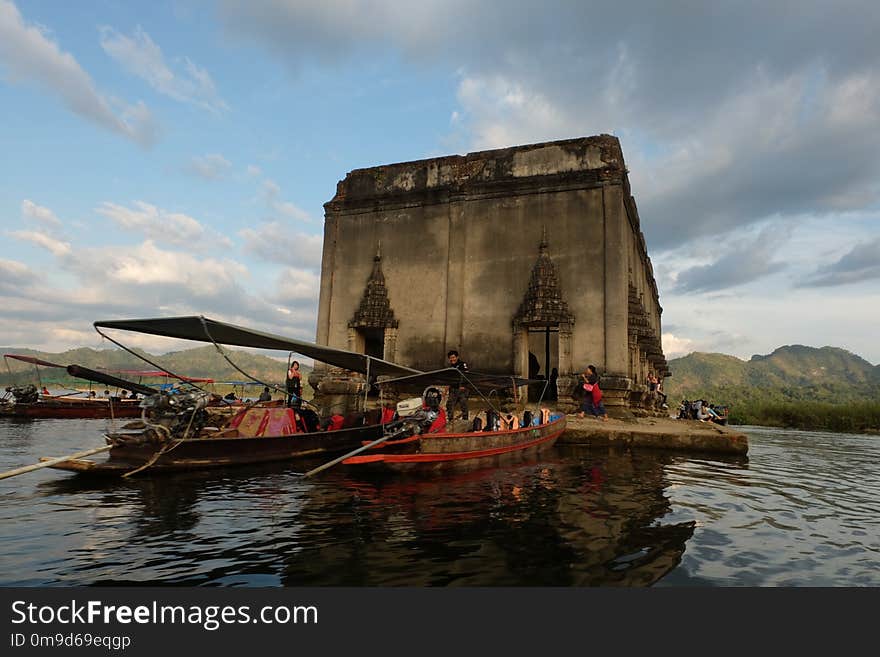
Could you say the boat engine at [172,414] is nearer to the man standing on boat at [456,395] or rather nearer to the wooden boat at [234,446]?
the wooden boat at [234,446]

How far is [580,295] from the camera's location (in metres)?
18.5

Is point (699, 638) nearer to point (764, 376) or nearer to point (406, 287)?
point (406, 287)

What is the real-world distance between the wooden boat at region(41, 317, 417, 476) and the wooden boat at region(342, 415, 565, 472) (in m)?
2.57

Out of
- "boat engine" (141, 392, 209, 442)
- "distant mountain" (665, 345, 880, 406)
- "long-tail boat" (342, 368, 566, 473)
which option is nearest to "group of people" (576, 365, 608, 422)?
"long-tail boat" (342, 368, 566, 473)

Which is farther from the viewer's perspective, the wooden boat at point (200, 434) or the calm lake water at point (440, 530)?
the wooden boat at point (200, 434)

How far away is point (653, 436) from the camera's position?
14461 mm

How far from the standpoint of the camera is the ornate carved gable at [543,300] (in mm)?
18250

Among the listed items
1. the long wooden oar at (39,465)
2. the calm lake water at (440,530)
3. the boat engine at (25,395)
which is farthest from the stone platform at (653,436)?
the boat engine at (25,395)

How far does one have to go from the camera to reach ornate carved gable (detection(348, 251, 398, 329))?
21.0 meters

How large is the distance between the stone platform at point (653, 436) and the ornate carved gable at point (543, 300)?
169 inches

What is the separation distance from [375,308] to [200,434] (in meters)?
11.3

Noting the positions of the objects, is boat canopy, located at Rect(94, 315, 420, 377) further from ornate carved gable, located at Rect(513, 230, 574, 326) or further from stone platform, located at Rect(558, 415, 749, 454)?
ornate carved gable, located at Rect(513, 230, 574, 326)

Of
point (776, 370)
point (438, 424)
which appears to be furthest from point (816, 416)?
point (776, 370)

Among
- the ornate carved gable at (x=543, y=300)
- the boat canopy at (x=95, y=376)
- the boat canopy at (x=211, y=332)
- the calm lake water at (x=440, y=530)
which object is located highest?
the ornate carved gable at (x=543, y=300)
